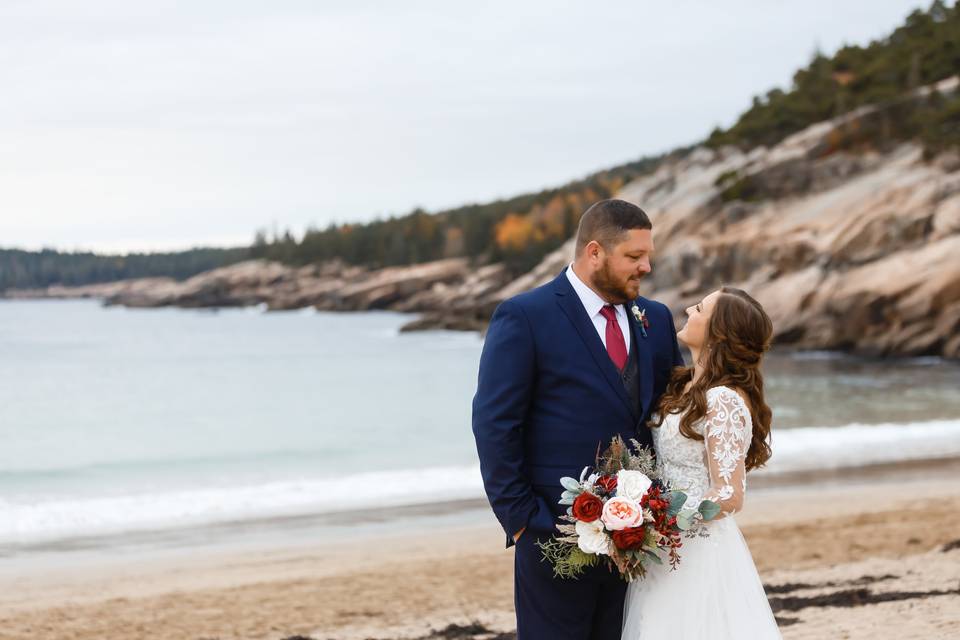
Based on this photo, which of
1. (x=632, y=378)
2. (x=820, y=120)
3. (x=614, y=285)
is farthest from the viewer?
(x=820, y=120)

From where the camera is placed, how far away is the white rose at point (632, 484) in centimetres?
355

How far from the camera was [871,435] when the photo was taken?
2000cm

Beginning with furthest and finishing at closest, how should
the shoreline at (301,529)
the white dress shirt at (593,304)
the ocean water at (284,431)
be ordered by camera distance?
the ocean water at (284,431) → the shoreline at (301,529) → the white dress shirt at (593,304)

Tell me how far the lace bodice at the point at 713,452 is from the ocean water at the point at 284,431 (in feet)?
32.5

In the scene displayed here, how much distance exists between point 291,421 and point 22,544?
53.0 ft

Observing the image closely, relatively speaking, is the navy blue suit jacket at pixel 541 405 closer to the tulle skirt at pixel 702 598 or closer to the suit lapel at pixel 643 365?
the suit lapel at pixel 643 365

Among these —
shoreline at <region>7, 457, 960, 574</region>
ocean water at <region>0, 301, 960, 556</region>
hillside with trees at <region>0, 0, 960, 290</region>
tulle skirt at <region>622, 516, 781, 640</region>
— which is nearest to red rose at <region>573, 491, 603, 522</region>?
tulle skirt at <region>622, 516, 781, 640</region>

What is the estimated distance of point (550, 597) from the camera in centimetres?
380

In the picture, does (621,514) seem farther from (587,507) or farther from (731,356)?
(731,356)

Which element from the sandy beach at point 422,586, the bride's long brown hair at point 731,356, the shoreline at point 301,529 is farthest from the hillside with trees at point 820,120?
the bride's long brown hair at point 731,356

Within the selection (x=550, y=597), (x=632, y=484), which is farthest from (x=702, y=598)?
(x=632, y=484)

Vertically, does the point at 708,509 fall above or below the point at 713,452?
below

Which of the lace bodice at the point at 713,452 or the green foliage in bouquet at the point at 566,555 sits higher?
the lace bodice at the point at 713,452

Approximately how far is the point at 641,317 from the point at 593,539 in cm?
96
